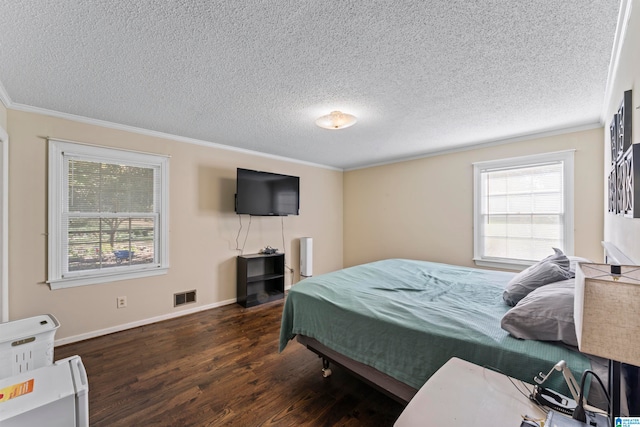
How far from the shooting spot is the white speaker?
481 centimetres

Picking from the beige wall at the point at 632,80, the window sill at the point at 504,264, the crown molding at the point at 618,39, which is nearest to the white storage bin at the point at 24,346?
the beige wall at the point at 632,80

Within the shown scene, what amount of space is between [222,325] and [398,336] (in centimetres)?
242

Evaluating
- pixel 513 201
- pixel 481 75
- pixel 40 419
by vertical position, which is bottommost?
pixel 40 419

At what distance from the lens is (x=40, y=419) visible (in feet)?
4.06

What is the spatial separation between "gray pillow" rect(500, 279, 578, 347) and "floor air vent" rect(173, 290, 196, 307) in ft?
11.7

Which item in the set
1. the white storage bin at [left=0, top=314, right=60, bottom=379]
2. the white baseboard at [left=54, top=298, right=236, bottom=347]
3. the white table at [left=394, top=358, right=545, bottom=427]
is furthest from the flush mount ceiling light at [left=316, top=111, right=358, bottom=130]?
the white baseboard at [left=54, top=298, right=236, bottom=347]

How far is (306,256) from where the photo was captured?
4.82 metres

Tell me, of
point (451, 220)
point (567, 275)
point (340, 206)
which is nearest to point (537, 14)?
point (567, 275)

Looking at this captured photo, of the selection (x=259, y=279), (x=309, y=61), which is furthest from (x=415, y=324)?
(x=259, y=279)

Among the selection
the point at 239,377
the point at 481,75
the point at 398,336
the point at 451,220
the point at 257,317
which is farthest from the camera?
the point at 451,220

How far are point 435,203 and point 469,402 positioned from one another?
145 inches

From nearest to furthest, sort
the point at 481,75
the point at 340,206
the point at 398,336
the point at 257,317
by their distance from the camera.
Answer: the point at 398,336, the point at 481,75, the point at 257,317, the point at 340,206

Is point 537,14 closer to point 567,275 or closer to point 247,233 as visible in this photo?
point 567,275

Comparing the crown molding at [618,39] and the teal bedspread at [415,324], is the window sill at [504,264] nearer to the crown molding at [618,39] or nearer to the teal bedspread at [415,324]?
the teal bedspread at [415,324]
